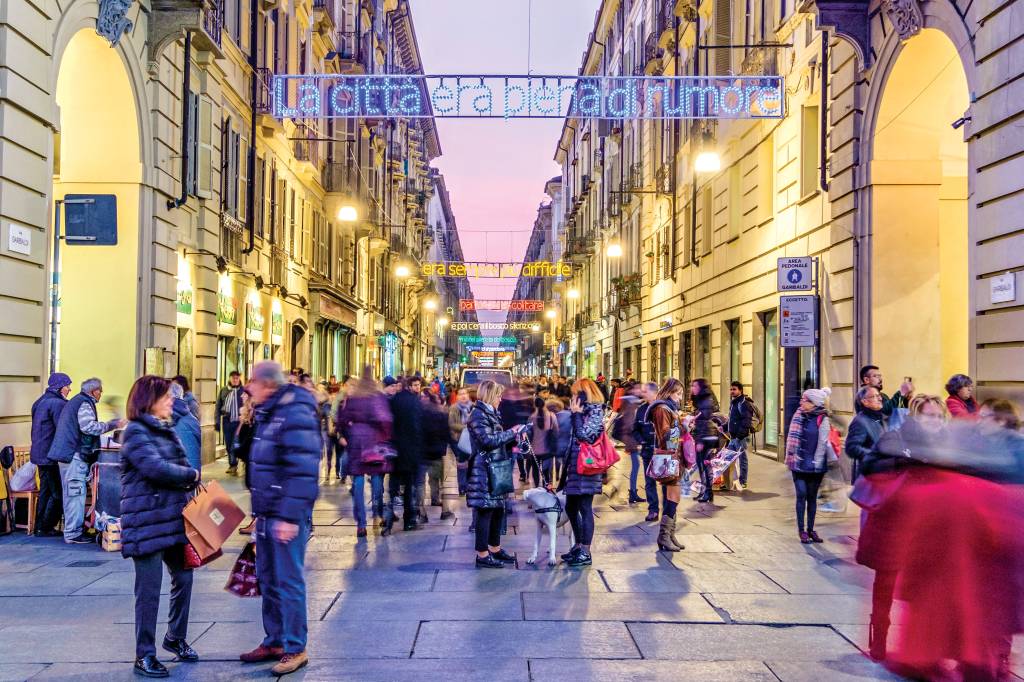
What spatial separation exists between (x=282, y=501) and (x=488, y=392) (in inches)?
160

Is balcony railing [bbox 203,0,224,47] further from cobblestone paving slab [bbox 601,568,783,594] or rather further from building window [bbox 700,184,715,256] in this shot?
cobblestone paving slab [bbox 601,568,783,594]

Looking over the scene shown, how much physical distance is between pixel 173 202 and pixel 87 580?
913cm

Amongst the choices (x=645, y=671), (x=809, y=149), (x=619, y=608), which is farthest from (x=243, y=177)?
(x=645, y=671)

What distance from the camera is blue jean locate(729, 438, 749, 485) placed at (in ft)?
50.2

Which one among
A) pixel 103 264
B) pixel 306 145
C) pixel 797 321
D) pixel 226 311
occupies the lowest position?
pixel 797 321

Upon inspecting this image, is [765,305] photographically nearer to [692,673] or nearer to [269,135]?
[269,135]

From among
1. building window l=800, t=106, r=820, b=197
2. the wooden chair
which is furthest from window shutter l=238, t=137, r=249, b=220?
the wooden chair

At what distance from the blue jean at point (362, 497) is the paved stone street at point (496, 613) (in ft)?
0.99

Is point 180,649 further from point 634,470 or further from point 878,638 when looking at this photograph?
point 634,470

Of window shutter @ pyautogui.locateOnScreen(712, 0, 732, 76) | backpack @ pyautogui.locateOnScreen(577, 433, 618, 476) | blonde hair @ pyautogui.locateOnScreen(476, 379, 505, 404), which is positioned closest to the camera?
backpack @ pyautogui.locateOnScreen(577, 433, 618, 476)

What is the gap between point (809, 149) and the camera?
18.4 m

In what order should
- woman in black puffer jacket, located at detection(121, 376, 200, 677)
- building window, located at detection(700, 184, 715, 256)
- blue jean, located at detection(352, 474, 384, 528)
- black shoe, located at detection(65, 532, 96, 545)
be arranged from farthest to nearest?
building window, located at detection(700, 184, 715, 256) → blue jean, located at detection(352, 474, 384, 528) → black shoe, located at detection(65, 532, 96, 545) → woman in black puffer jacket, located at detection(121, 376, 200, 677)

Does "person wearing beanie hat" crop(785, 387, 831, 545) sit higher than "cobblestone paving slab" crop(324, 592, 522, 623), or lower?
higher

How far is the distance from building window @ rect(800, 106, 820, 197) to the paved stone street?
27.3 ft
